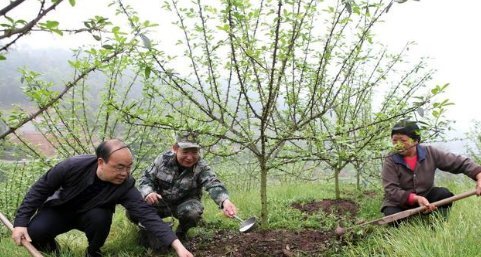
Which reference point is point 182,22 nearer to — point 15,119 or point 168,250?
point 15,119

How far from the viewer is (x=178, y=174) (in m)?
4.38

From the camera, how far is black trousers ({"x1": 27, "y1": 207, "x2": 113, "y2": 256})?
12.0ft

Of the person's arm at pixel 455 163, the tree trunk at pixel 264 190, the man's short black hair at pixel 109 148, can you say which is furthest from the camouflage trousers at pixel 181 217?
the person's arm at pixel 455 163

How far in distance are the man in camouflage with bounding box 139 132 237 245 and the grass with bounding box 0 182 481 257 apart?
1.13ft

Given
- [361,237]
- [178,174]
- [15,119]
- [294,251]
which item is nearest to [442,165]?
[361,237]

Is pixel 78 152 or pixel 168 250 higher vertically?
pixel 78 152

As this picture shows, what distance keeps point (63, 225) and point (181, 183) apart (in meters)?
1.17

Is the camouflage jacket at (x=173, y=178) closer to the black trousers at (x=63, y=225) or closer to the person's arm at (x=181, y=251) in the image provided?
the black trousers at (x=63, y=225)

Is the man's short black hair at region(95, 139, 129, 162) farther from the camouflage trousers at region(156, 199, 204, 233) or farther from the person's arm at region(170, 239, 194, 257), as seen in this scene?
the camouflage trousers at region(156, 199, 204, 233)

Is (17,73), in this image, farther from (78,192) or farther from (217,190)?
(217,190)

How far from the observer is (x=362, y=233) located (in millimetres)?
3691

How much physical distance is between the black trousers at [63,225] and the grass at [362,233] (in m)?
0.20

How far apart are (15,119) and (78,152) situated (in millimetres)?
4009

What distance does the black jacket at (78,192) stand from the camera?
3.45 metres
